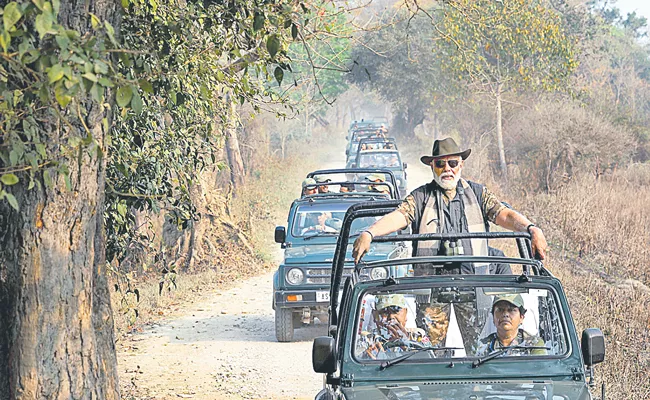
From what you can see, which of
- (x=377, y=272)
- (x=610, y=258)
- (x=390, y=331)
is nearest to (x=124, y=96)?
(x=390, y=331)

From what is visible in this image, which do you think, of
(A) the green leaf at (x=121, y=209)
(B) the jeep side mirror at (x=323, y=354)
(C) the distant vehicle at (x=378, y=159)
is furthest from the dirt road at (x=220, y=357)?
(C) the distant vehicle at (x=378, y=159)

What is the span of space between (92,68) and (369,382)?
7.21 feet

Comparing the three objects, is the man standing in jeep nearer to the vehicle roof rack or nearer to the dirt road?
the vehicle roof rack

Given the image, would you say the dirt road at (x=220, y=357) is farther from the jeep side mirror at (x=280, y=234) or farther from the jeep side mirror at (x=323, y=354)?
the jeep side mirror at (x=323, y=354)

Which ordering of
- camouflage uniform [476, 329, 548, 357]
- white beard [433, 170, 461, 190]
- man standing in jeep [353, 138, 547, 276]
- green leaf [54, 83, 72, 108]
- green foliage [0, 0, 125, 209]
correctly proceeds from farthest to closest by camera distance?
1. white beard [433, 170, 461, 190]
2. man standing in jeep [353, 138, 547, 276]
3. camouflage uniform [476, 329, 548, 357]
4. green leaf [54, 83, 72, 108]
5. green foliage [0, 0, 125, 209]

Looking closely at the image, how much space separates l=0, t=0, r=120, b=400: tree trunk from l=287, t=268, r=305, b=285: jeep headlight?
213 inches

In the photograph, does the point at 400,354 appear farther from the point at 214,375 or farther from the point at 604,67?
the point at 604,67

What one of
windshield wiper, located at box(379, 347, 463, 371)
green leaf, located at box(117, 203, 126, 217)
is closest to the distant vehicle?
green leaf, located at box(117, 203, 126, 217)

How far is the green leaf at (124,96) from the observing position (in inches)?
146

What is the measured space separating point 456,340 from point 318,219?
6.54m

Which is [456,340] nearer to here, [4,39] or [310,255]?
[4,39]

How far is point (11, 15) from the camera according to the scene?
3.26 meters

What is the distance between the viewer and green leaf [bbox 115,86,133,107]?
3719 millimetres

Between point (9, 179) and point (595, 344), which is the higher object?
point (9, 179)
